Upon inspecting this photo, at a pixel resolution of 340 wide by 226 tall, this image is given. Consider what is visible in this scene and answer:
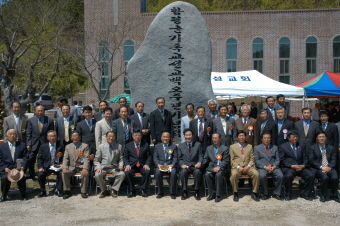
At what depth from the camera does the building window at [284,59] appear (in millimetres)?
23292

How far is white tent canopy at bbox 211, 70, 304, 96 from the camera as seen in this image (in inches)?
462

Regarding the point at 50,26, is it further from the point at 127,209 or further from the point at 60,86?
the point at 127,209

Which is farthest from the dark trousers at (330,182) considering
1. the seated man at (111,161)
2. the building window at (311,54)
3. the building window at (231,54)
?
the building window at (311,54)

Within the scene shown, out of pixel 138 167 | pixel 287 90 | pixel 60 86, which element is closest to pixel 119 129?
pixel 138 167

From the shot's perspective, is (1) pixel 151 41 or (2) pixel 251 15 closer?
(1) pixel 151 41

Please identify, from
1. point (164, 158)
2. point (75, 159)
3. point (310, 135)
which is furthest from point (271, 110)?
point (75, 159)

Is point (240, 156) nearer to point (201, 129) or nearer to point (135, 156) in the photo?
point (201, 129)

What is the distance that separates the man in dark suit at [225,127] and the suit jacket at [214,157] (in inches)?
15.5

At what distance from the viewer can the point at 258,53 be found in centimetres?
2359

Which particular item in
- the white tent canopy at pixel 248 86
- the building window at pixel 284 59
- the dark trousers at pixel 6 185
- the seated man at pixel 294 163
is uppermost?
the building window at pixel 284 59

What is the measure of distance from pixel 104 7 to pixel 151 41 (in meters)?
16.5

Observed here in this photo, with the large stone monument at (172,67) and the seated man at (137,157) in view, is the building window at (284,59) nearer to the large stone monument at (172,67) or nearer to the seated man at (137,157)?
the large stone monument at (172,67)

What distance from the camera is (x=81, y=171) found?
615 centimetres

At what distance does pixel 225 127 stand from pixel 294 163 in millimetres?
1373
